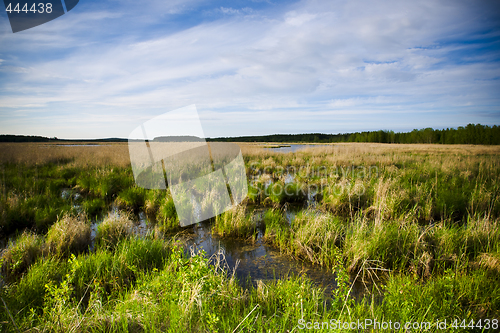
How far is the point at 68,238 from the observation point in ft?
13.3

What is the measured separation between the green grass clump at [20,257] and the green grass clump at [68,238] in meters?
0.19

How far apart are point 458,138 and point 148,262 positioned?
70238mm

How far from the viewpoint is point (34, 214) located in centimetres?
550

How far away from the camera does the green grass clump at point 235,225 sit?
203 inches

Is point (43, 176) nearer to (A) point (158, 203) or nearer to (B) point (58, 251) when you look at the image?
(A) point (158, 203)

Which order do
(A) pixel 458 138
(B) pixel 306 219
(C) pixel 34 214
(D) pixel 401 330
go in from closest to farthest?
(D) pixel 401 330
(B) pixel 306 219
(C) pixel 34 214
(A) pixel 458 138

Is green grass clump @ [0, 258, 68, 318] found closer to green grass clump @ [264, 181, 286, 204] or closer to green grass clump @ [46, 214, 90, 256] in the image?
green grass clump @ [46, 214, 90, 256]

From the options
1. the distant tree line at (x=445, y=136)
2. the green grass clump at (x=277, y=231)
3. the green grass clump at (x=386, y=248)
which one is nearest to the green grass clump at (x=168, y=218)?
the green grass clump at (x=277, y=231)

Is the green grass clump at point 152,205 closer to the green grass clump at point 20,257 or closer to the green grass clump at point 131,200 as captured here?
the green grass clump at point 131,200

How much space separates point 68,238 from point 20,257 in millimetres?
872

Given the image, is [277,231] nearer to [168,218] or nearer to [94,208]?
[168,218]

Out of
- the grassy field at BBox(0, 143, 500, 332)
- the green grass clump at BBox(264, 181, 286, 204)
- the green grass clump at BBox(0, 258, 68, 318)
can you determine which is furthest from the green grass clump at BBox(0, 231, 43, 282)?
the green grass clump at BBox(264, 181, 286, 204)

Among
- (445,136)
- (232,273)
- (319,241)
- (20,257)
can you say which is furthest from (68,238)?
(445,136)

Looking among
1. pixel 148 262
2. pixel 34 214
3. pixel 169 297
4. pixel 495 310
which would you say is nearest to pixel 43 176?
pixel 34 214
